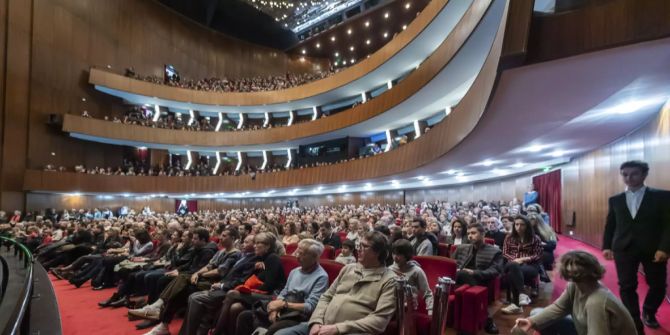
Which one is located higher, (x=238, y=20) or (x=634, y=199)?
(x=238, y=20)

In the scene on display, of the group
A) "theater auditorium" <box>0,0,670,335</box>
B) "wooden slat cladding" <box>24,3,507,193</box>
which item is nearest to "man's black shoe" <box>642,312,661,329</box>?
"theater auditorium" <box>0,0,670,335</box>

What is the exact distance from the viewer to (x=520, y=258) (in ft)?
14.3

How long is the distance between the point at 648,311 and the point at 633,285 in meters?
0.61

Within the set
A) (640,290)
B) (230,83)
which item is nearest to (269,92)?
(230,83)

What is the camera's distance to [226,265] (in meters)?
3.96

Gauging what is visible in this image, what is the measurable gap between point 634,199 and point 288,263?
297 centimetres

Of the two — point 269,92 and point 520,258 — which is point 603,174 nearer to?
point 520,258

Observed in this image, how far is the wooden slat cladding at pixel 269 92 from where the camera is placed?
1399cm

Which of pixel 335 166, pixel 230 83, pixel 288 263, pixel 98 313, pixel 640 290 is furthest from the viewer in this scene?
pixel 230 83

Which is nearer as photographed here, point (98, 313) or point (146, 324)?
point (146, 324)

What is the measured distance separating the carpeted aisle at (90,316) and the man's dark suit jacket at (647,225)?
4223 mm

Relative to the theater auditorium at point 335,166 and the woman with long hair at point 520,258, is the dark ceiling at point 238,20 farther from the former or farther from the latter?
the woman with long hair at point 520,258

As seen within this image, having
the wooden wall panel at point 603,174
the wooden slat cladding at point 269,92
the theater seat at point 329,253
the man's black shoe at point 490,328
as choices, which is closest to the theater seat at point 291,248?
the theater seat at point 329,253

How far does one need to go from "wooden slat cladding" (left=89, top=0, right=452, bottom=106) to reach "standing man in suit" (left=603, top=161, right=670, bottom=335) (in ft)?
32.9
